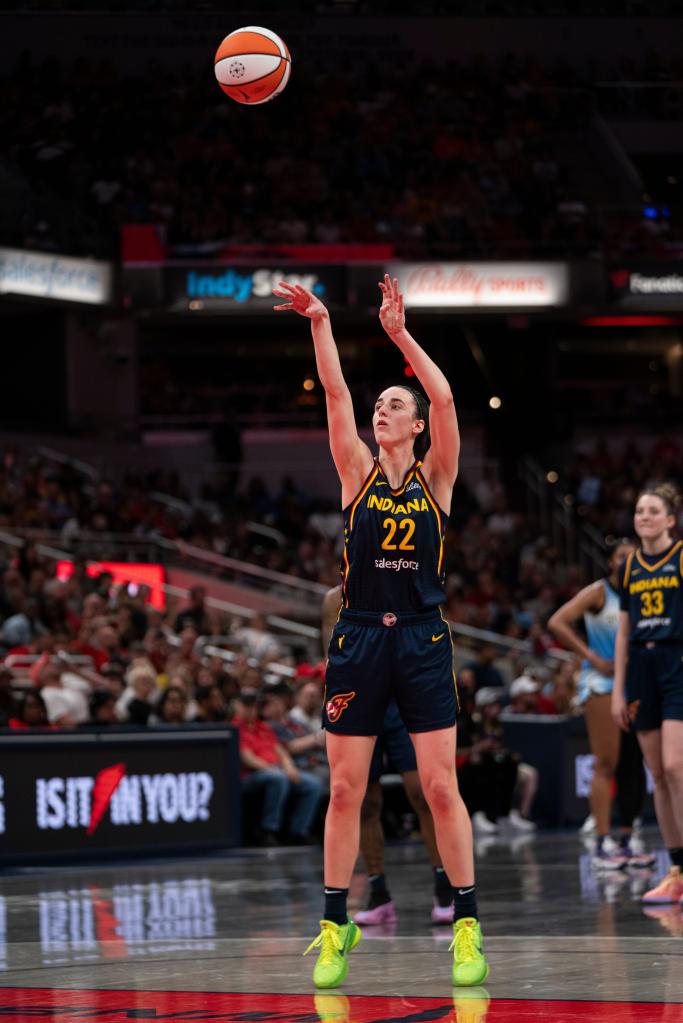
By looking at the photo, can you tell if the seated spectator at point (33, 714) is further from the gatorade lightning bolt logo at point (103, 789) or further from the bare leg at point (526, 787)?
the bare leg at point (526, 787)

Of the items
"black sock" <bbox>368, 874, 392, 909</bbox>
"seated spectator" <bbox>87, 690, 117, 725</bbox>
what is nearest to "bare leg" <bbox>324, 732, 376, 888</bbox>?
"black sock" <bbox>368, 874, 392, 909</bbox>

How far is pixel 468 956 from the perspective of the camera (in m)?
6.14

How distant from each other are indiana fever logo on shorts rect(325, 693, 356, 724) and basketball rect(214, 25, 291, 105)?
4.56 meters

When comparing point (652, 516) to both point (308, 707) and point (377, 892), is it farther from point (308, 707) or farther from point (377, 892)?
point (308, 707)

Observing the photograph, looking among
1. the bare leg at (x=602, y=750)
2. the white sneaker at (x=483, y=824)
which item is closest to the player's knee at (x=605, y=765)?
the bare leg at (x=602, y=750)

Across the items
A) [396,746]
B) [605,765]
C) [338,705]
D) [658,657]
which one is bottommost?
[605,765]

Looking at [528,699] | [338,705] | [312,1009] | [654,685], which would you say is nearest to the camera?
[312,1009]

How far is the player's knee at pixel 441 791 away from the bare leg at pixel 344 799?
255 mm

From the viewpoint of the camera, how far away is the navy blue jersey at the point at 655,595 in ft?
29.2

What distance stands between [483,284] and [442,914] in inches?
815

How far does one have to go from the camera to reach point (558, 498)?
28.7 m

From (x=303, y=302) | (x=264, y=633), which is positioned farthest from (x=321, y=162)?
(x=303, y=302)

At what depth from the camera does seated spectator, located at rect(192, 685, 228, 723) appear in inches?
575

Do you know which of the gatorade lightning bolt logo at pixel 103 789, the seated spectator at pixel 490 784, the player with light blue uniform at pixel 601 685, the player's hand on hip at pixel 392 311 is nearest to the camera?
the player's hand on hip at pixel 392 311
